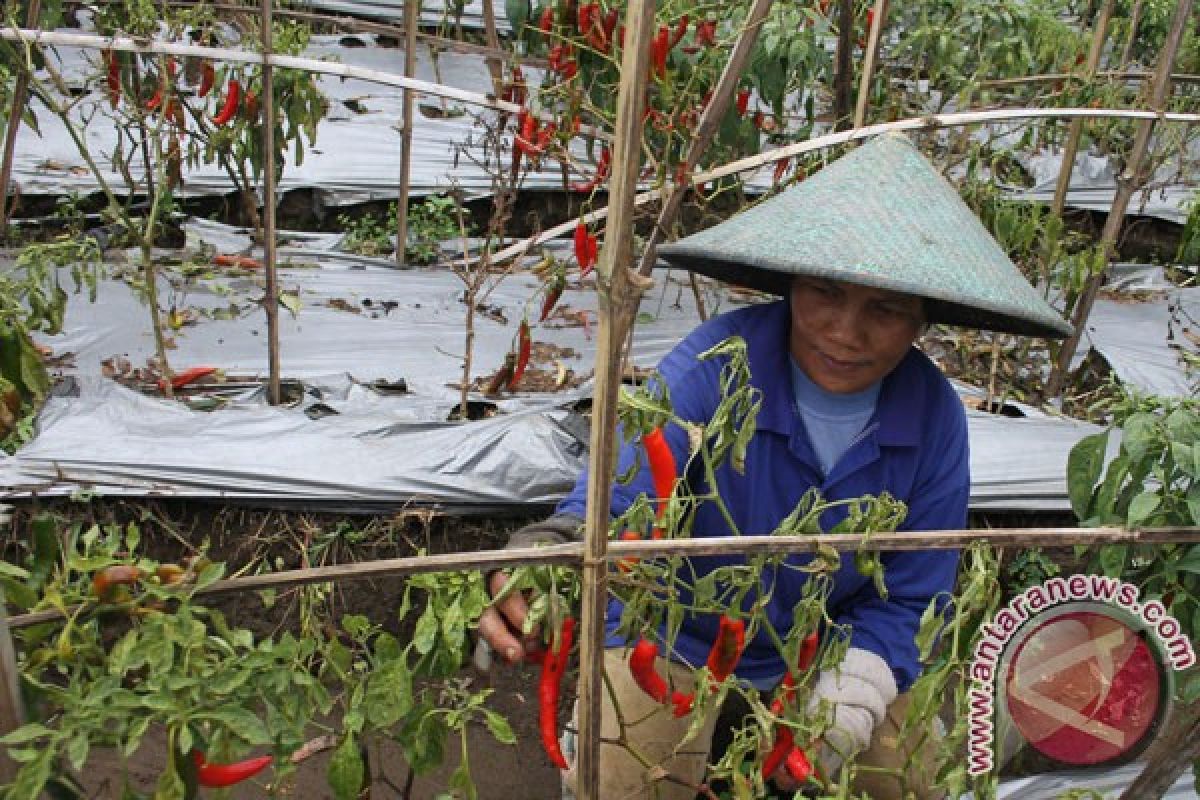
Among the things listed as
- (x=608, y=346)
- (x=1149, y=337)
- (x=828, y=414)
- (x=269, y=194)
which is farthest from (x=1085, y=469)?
(x=1149, y=337)

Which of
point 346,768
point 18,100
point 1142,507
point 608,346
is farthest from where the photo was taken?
point 18,100

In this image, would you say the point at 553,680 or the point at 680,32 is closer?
the point at 553,680

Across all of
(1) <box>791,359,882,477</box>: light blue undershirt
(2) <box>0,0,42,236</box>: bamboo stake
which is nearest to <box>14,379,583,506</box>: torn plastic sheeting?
(2) <box>0,0,42,236</box>: bamboo stake

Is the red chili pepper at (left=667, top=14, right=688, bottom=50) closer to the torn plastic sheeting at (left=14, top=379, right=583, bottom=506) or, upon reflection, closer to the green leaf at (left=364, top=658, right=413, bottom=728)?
the torn plastic sheeting at (left=14, top=379, right=583, bottom=506)

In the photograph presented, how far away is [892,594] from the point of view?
1.76 m

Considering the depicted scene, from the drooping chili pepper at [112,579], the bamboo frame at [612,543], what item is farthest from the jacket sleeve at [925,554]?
the drooping chili pepper at [112,579]

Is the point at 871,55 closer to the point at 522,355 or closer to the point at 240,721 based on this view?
the point at 522,355

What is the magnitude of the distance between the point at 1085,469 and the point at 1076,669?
0.43 metres

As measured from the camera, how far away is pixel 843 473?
5.51 ft

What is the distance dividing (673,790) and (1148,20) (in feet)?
18.0

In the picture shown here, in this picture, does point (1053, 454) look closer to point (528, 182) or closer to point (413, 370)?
point (413, 370)

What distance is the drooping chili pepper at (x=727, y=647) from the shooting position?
4.08ft

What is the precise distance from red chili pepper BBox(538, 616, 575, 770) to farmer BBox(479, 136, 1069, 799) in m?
0.17

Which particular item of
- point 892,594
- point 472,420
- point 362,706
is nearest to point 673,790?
point 892,594
